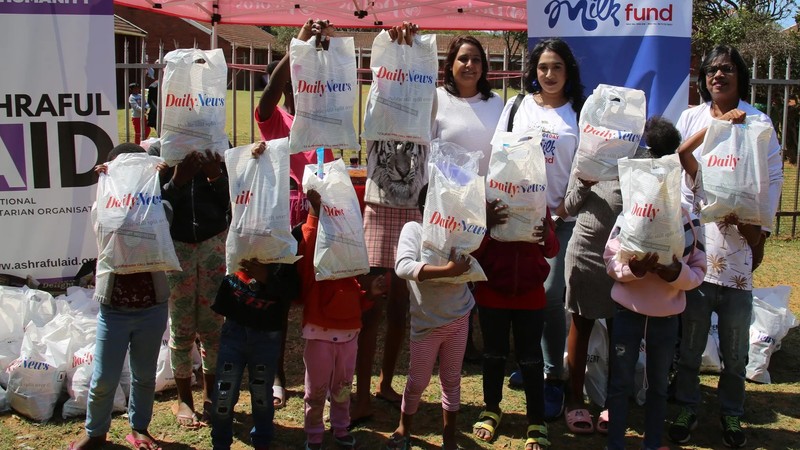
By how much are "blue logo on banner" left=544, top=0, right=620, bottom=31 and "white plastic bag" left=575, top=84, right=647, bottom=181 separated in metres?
1.41

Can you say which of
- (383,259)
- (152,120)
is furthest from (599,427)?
(152,120)

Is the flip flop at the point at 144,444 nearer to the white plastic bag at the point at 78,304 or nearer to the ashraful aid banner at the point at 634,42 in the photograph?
the white plastic bag at the point at 78,304

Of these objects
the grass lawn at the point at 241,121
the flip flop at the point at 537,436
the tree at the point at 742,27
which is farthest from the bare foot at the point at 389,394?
the tree at the point at 742,27

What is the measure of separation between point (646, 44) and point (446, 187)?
2270 millimetres

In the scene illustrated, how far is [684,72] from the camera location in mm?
5004

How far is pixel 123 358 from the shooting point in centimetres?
380

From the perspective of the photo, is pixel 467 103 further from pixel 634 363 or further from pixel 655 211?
pixel 634 363

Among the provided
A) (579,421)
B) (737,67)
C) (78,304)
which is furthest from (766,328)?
(78,304)

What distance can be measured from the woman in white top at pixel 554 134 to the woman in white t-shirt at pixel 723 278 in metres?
0.63

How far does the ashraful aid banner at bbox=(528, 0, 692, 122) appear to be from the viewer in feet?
16.4

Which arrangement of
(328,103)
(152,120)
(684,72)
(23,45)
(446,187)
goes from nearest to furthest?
(446,187) < (328,103) < (684,72) < (23,45) < (152,120)

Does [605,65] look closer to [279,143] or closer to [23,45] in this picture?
[279,143]

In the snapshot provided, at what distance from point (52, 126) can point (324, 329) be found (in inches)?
129

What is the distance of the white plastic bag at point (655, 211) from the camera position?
3488 mm
